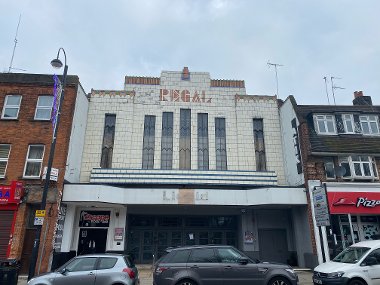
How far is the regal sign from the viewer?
71.3 feet

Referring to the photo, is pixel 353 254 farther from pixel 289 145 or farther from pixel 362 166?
pixel 289 145

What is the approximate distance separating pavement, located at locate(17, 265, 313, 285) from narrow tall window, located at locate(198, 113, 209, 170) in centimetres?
727

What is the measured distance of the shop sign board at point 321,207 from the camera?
15000 millimetres

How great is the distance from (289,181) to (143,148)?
33.4 feet

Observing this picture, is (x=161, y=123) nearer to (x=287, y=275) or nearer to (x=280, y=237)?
(x=280, y=237)

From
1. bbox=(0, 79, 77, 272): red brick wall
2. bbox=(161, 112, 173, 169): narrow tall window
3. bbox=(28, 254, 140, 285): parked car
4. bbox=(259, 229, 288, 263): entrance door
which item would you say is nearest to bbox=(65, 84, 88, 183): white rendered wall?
bbox=(0, 79, 77, 272): red brick wall

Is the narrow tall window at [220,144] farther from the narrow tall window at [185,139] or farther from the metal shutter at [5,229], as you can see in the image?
the metal shutter at [5,229]

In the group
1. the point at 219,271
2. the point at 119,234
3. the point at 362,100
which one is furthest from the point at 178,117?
the point at 362,100

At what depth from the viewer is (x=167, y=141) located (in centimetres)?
2086

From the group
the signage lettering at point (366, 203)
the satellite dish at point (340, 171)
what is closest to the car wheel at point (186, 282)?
the signage lettering at point (366, 203)

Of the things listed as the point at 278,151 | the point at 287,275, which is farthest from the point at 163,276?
the point at 278,151

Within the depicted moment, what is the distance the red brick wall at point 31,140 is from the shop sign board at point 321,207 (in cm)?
1418

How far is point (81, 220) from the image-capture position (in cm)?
1844

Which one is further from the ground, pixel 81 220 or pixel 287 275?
pixel 81 220
